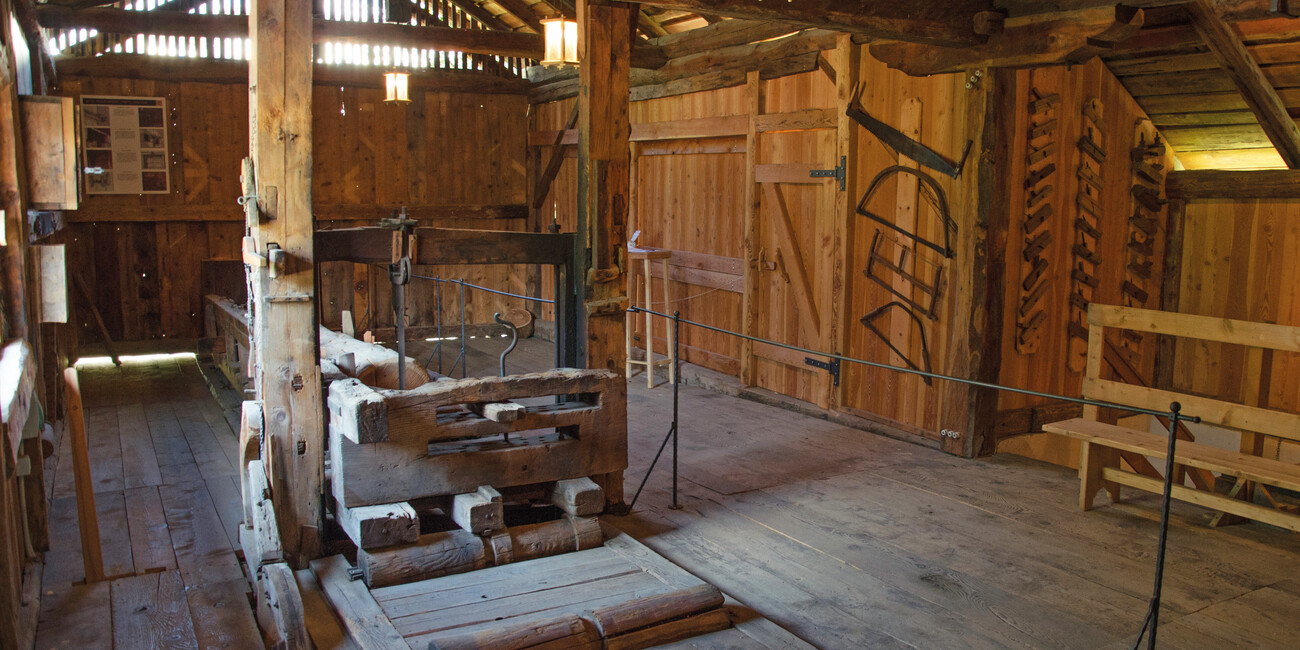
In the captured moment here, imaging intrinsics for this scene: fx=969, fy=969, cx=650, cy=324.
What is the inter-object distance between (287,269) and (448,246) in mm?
794

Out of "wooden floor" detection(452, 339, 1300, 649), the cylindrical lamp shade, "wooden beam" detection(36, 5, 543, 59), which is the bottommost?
"wooden floor" detection(452, 339, 1300, 649)

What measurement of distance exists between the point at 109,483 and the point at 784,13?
480 cm

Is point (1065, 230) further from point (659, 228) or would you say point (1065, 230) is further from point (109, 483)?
point (109, 483)

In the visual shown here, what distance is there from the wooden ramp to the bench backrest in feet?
9.06

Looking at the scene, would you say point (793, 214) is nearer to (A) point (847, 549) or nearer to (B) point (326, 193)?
(A) point (847, 549)

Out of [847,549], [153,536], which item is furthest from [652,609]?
[153,536]

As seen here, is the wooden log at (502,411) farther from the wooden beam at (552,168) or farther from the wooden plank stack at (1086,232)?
the wooden beam at (552,168)

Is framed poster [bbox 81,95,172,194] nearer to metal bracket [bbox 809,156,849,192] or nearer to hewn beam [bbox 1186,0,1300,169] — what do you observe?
metal bracket [bbox 809,156,849,192]

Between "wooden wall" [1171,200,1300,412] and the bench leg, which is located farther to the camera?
"wooden wall" [1171,200,1300,412]

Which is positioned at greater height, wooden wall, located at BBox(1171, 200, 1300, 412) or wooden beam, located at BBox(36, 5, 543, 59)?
wooden beam, located at BBox(36, 5, 543, 59)

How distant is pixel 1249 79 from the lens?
5.54 meters

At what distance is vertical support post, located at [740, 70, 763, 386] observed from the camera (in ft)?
25.9

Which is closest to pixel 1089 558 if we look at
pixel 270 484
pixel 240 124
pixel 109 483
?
pixel 270 484

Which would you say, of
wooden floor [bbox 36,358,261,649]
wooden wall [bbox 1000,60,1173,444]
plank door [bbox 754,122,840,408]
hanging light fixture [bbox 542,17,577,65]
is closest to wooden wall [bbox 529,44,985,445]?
plank door [bbox 754,122,840,408]
